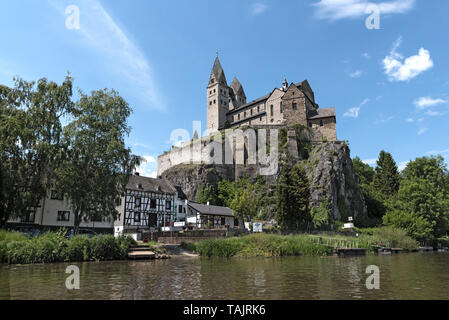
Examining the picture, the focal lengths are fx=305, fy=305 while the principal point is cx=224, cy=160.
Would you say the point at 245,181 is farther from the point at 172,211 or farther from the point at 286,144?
the point at 172,211

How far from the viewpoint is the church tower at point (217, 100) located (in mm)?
91812

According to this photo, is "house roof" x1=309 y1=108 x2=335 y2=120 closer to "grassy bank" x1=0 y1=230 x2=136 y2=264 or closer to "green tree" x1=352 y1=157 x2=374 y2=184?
"green tree" x1=352 y1=157 x2=374 y2=184

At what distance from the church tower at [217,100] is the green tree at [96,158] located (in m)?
62.3

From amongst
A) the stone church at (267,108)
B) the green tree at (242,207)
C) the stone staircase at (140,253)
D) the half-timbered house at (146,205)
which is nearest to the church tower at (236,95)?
the stone church at (267,108)

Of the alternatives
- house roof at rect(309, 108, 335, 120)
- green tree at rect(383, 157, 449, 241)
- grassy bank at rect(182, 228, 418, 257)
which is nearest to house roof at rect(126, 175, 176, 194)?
grassy bank at rect(182, 228, 418, 257)

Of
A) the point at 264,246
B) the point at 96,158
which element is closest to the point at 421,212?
the point at 264,246

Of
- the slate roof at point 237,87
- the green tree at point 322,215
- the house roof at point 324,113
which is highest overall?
the slate roof at point 237,87

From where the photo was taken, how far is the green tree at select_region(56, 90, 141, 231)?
25.5 m

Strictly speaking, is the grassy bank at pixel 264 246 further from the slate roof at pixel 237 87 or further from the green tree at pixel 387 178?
the slate roof at pixel 237 87

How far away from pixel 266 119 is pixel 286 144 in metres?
14.6

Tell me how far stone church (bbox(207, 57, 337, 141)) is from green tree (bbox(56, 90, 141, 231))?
159ft

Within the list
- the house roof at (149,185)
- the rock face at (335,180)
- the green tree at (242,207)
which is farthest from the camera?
the rock face at (335,180)

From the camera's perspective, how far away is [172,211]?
1938 inches
